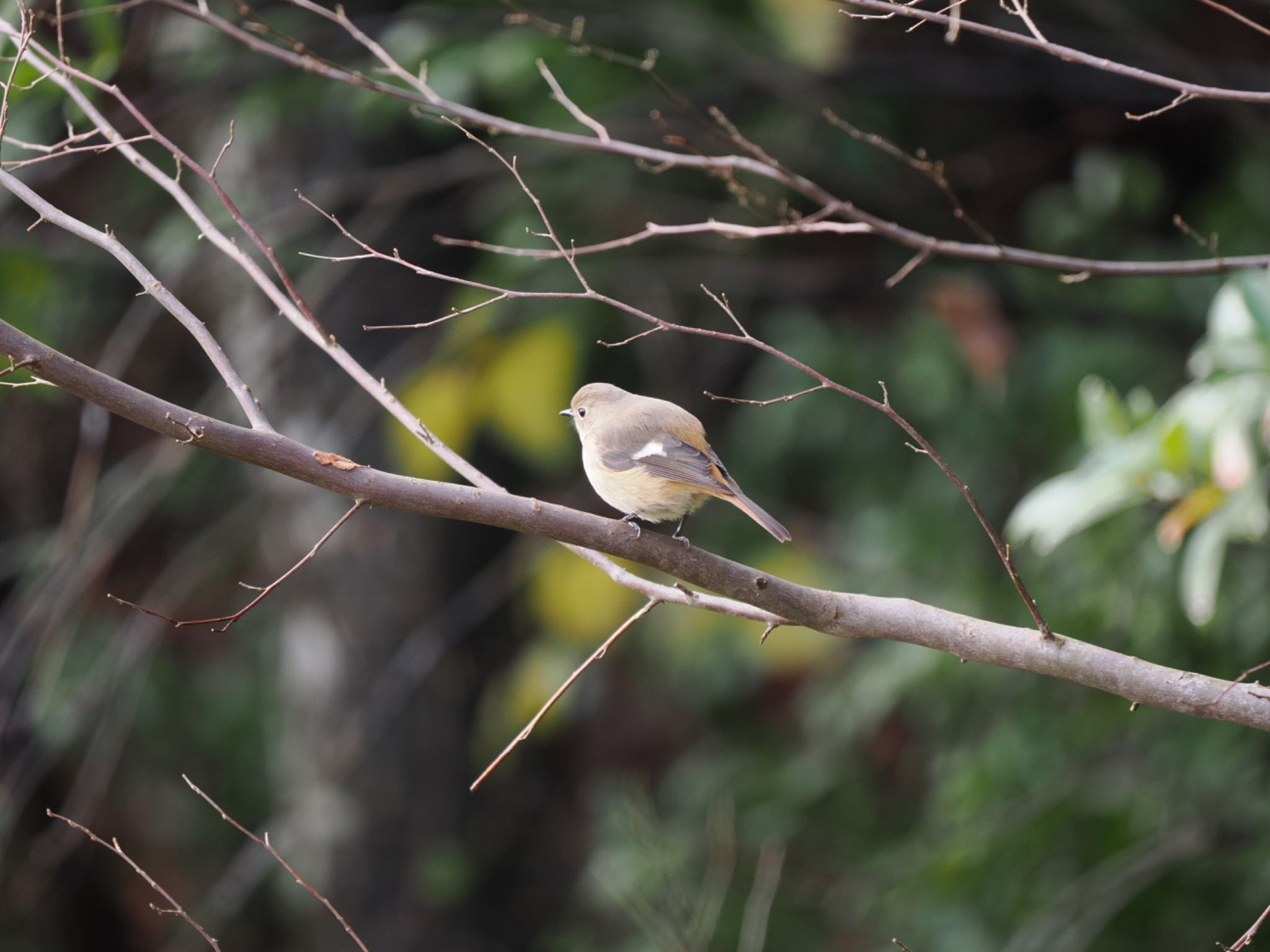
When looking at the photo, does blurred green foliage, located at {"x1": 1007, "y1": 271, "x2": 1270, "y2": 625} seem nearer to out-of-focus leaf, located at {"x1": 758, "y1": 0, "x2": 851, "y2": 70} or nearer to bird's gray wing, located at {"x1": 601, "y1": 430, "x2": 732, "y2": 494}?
bird's gray wing, located at {"x1": 601, "y1": 430, "x2": 732, "y2": 494}

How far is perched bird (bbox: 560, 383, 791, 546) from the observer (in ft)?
8.86

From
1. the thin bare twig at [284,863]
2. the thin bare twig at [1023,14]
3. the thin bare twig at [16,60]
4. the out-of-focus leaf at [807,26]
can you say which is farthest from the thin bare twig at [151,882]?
the out-of-focus leaf at [807,26]

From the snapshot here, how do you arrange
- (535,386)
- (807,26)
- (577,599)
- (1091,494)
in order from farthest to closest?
(577,599), (535,386), (807,26), (1091,494)

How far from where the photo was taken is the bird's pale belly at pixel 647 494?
2.71 m

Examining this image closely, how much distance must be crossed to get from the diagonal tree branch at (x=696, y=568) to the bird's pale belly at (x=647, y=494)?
663 mm

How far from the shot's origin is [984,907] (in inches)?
161

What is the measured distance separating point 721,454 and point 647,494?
2.76 meters

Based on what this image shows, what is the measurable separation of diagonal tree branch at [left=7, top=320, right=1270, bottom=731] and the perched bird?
0.63m

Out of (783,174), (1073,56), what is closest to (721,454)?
(783,174)

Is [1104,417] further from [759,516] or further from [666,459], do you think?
[666,459]

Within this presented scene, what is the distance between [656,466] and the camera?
8.94ft

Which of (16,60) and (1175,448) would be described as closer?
(16,60)

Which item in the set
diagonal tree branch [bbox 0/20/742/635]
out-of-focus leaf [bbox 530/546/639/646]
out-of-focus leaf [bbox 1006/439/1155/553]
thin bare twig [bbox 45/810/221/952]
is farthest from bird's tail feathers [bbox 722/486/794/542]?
out-of-focus leaf [bbox 530/546/639/646]

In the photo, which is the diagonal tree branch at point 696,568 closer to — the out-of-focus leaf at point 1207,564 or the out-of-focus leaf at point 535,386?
the out-of-focus leaf at point 1207,564
